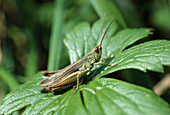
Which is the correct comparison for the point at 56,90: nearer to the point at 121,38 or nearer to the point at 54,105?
the point at 54,105

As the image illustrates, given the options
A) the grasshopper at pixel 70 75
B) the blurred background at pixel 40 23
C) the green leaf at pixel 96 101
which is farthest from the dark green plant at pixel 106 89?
the blurred background at pixel 40 23

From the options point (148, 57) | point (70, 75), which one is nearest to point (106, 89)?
point (148, 57)

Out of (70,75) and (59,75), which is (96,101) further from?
(59,75)

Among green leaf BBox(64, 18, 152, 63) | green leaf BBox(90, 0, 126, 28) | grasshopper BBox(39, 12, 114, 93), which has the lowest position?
grasshopper BBox(39, 12, 114, 93)

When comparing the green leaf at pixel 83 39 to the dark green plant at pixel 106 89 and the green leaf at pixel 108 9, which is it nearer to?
the dark green plant at pixel 106 89

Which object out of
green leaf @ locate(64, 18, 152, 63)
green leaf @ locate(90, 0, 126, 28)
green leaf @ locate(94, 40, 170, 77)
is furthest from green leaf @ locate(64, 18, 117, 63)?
green leaf @ locate(94, 40, 170, 77)

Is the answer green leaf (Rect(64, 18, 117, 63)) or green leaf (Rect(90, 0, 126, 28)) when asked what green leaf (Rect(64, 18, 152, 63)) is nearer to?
green leaf (Rect(64, 18, 117, 63))
